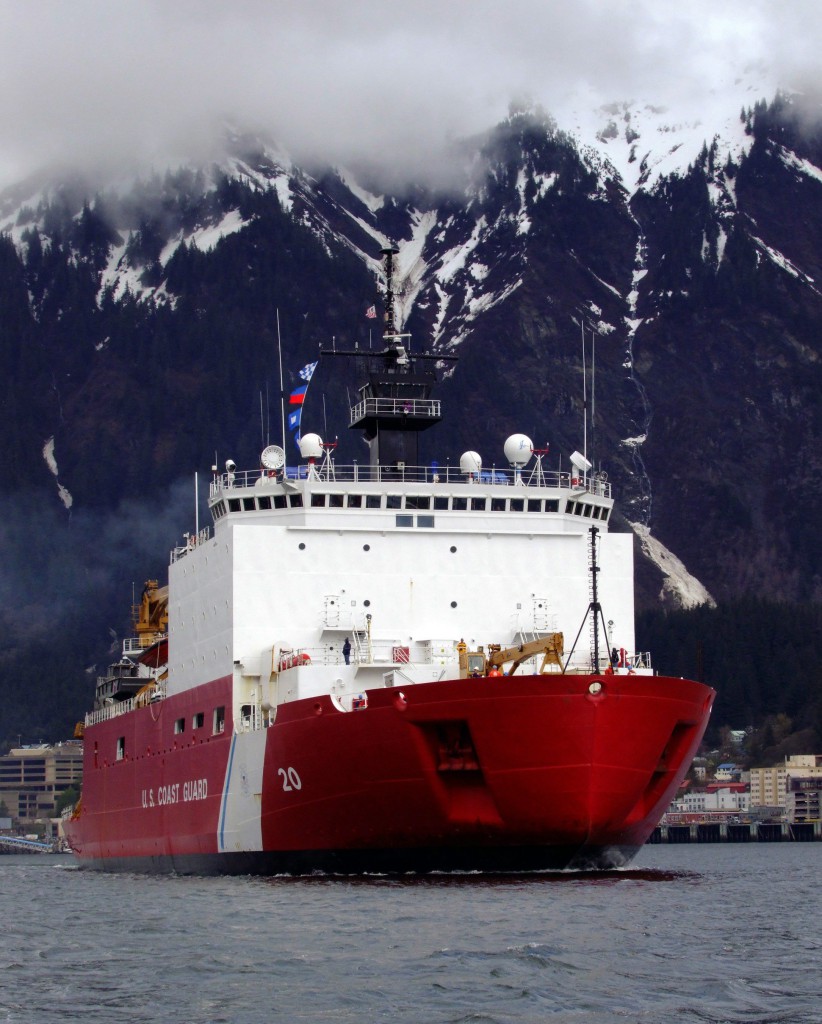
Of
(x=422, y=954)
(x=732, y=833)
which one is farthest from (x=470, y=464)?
(x=732, y=833)

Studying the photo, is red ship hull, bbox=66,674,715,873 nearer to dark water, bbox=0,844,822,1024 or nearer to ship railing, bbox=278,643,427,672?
dark water, bbox=0,844,822,1024

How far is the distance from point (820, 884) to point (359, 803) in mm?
16342

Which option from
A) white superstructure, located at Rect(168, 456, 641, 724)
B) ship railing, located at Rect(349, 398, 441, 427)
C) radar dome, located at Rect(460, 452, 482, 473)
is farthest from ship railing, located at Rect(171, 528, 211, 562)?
radar dome, located at Rect(460, 452, 482, 473)

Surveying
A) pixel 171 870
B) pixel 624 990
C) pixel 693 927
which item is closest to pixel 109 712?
pixel 171 870

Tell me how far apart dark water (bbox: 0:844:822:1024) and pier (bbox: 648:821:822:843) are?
296ft

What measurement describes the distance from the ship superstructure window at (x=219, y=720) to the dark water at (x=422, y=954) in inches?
168

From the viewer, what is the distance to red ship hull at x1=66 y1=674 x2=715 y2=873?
39406 mm

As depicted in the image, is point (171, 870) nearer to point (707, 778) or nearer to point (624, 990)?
point (624, 990)

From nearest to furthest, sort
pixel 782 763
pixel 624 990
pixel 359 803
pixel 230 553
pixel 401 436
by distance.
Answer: pixel 624 990 < pixel 359 803 < pixel 230 553 < pixel 401 436 < pixel 782 763

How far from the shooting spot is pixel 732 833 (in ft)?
438

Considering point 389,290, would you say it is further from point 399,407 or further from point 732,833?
point 732,833

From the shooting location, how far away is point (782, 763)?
493 ft

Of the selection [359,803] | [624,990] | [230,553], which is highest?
[230,553]

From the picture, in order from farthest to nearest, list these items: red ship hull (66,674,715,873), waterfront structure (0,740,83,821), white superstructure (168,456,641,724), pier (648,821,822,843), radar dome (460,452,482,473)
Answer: waterfront structure (0,740,83,821) < pier (648,821,822,843) < radar dome (460,452,482,473) < white superstructure (168,456,641,724) < red ship hull (66,674,715,873)
